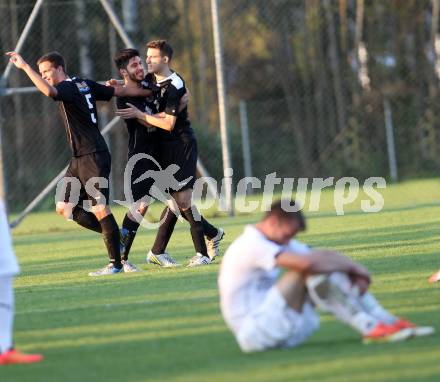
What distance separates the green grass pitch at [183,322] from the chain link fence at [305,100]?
934 centimetres

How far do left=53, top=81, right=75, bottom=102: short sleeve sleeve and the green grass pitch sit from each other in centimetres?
161

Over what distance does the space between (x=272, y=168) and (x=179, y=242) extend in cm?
1213

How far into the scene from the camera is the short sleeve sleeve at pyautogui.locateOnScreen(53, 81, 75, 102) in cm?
1113

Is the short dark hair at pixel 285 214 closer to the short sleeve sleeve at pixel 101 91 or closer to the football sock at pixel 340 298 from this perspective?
the football sock at pixel 340 298

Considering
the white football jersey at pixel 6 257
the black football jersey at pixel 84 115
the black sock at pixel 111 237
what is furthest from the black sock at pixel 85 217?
the white football jersey at pixel 6 257

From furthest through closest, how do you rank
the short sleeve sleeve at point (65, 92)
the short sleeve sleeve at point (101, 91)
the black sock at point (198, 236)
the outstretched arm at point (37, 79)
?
1. the black sock at point (198, 236)
2. the short sleeve sleeve at point (101, 91)
3. the short sleeve sleeve at point (65, 92)
4. the outstretched arm at point (37, 79)

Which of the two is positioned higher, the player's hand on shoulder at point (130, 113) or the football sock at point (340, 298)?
the player's hand on shoulder at point (130, 113)

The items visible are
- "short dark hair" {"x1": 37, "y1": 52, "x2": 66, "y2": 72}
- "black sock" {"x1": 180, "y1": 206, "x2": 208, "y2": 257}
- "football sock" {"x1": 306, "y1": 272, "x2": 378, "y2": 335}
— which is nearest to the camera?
"football sock" {"x1": 306, "y1": 272, "x2": 378, "y2": 335}

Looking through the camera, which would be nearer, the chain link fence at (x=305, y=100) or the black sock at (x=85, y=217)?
the black sock at (x=85, y=217)

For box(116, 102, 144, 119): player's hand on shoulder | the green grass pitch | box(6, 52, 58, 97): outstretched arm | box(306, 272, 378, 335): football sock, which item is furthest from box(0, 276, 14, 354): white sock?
box(116, 102, 144, 119): player's hand on shoulder

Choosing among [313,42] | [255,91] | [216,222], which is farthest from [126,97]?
[255,91]

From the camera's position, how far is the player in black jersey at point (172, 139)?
1177 cm

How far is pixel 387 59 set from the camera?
3700 cm

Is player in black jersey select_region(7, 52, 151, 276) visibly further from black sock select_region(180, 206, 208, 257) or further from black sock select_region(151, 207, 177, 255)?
black sock select_region(180, 206, 208, 257)
